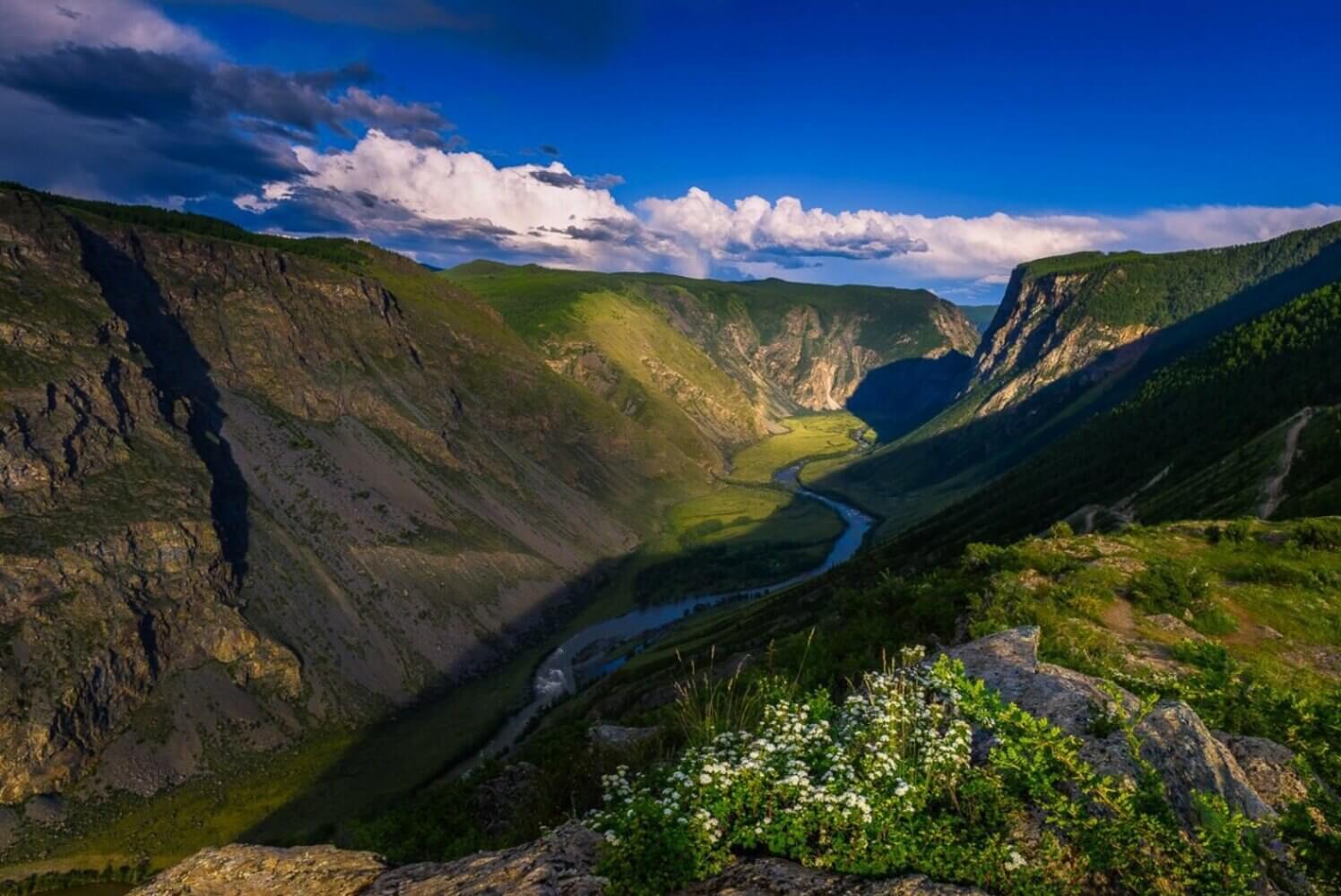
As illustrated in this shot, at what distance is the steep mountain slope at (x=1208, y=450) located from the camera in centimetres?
6184

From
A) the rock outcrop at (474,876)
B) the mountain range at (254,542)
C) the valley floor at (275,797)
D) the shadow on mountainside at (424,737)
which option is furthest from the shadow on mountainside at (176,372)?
the rock outcrop at (474,876)

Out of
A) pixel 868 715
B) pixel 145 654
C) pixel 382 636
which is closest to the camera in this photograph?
pixel 868 715

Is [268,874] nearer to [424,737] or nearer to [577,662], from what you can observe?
[424,737]

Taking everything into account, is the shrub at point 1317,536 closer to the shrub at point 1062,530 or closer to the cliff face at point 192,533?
the shrub at point 1062,530

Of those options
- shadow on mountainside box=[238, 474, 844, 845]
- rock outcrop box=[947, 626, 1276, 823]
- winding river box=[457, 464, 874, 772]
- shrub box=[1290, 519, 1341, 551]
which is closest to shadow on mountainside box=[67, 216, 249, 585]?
shadow on mountainside box=[238, 474, 844, 845]

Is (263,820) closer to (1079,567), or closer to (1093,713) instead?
(1079,567)

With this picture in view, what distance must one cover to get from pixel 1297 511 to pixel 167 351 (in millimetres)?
197571

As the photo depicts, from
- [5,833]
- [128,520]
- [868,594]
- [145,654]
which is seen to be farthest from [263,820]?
[868,594]

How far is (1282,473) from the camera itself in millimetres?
61656

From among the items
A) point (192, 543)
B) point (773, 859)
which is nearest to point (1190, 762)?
point (773, 859)

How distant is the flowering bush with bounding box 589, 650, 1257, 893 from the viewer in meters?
8.59

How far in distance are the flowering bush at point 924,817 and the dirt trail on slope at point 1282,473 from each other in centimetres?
5522

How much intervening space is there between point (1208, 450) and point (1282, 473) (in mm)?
42656

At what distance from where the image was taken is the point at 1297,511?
152ft
